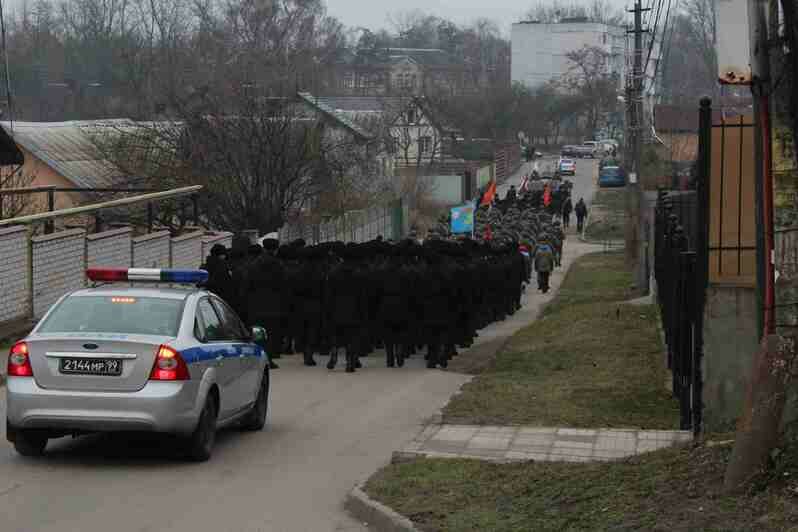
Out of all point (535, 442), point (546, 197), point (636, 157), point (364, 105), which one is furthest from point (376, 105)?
point (535, 442)

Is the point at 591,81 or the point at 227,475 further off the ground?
the point at 591,81

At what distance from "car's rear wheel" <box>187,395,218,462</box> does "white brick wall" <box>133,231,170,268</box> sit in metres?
14.1

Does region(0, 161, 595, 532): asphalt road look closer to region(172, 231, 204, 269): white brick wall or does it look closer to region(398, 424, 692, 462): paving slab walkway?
region(398, 424, 692, 462): paving slab walkway

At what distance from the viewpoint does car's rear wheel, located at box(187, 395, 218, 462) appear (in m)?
10.8

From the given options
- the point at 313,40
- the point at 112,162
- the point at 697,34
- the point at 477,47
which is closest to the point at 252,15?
the point at 313,40

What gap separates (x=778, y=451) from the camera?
25.8ft

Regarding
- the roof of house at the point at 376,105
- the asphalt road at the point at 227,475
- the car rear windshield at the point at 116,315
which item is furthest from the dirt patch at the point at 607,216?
the car rear windshield at the point at 116,315

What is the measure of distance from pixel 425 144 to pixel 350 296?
222ft

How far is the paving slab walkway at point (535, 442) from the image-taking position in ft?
35.8

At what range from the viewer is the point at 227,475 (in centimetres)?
1064

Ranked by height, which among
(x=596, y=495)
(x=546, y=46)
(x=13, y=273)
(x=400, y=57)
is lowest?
(x=596, y=495)

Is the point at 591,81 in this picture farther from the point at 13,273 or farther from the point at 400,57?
the point at 13,273

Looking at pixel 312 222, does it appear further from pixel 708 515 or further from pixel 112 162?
pixel 708 515

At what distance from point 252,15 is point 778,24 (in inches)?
3125
